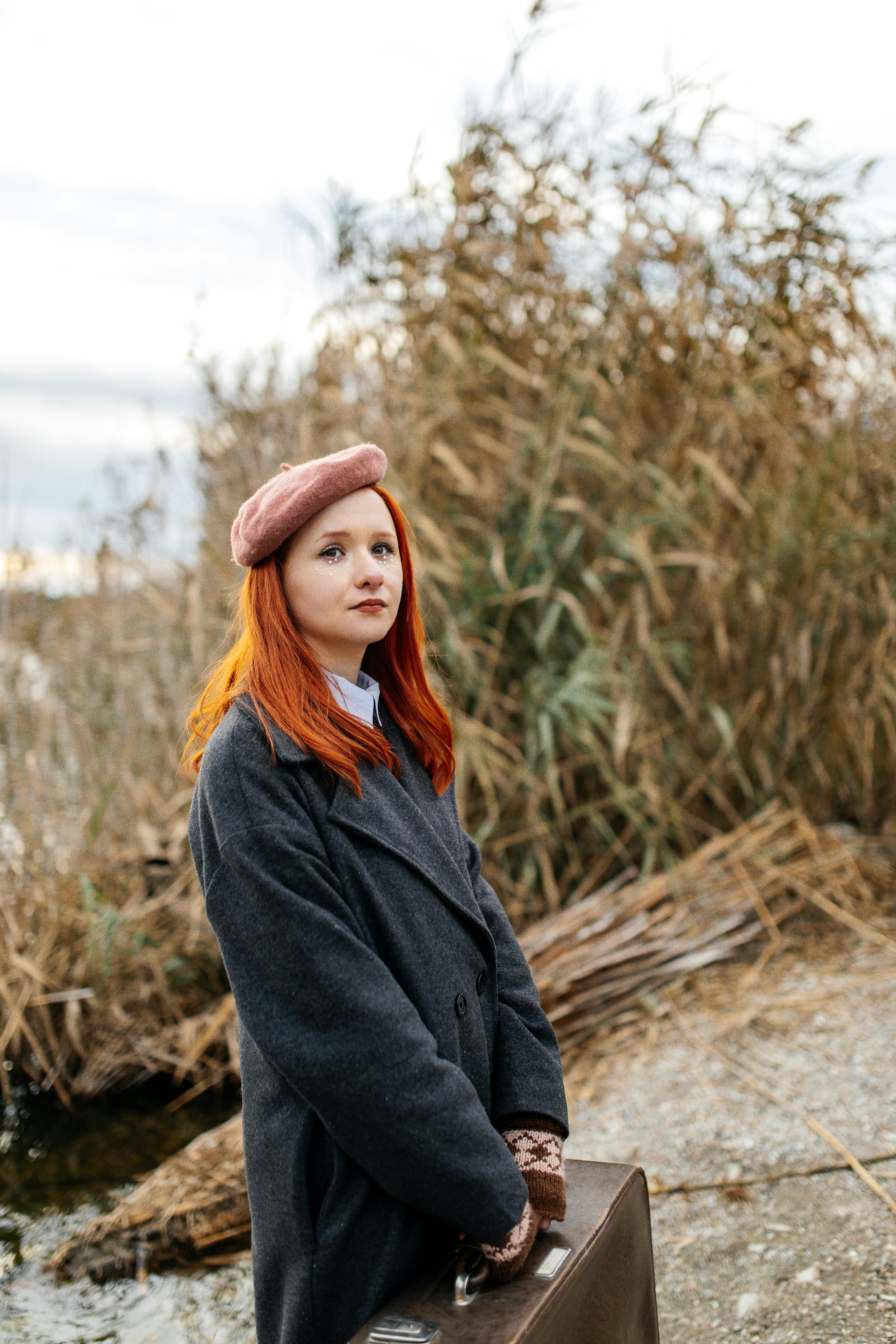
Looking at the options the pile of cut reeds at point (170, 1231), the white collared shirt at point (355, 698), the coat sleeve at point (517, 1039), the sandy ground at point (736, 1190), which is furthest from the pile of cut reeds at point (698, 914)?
the white collared shirt at point (355, 698)

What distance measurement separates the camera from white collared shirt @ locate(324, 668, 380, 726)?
1.39m

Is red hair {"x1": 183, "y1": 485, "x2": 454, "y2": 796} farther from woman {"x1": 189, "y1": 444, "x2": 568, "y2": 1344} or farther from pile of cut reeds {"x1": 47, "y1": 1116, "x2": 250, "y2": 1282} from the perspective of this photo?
pile of cut reeds {"x1": 47, "y1": 1116, "x2": 250, "y2": 1282}

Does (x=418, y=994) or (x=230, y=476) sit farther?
(x=230, y=476)

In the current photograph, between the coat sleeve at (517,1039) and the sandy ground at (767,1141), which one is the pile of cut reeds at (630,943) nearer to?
the sandy ground at (767,1141)

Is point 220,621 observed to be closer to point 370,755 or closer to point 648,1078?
point 648,1078

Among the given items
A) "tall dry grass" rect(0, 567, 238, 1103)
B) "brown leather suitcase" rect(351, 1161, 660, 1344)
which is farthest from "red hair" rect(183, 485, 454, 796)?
"tall dry grass" rect(0, 567, 238, 1103)

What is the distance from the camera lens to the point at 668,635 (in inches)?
147

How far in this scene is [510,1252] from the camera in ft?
3.85

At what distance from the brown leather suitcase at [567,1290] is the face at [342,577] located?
2.50ft

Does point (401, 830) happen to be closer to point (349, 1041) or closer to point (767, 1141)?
point (349, 1041)

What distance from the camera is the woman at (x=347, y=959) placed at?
1.13 meters

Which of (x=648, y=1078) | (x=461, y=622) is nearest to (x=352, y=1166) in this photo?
(x=648, y=1078)

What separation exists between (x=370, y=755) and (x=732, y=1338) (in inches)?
52.4

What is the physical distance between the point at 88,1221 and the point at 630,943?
5.55 ft
